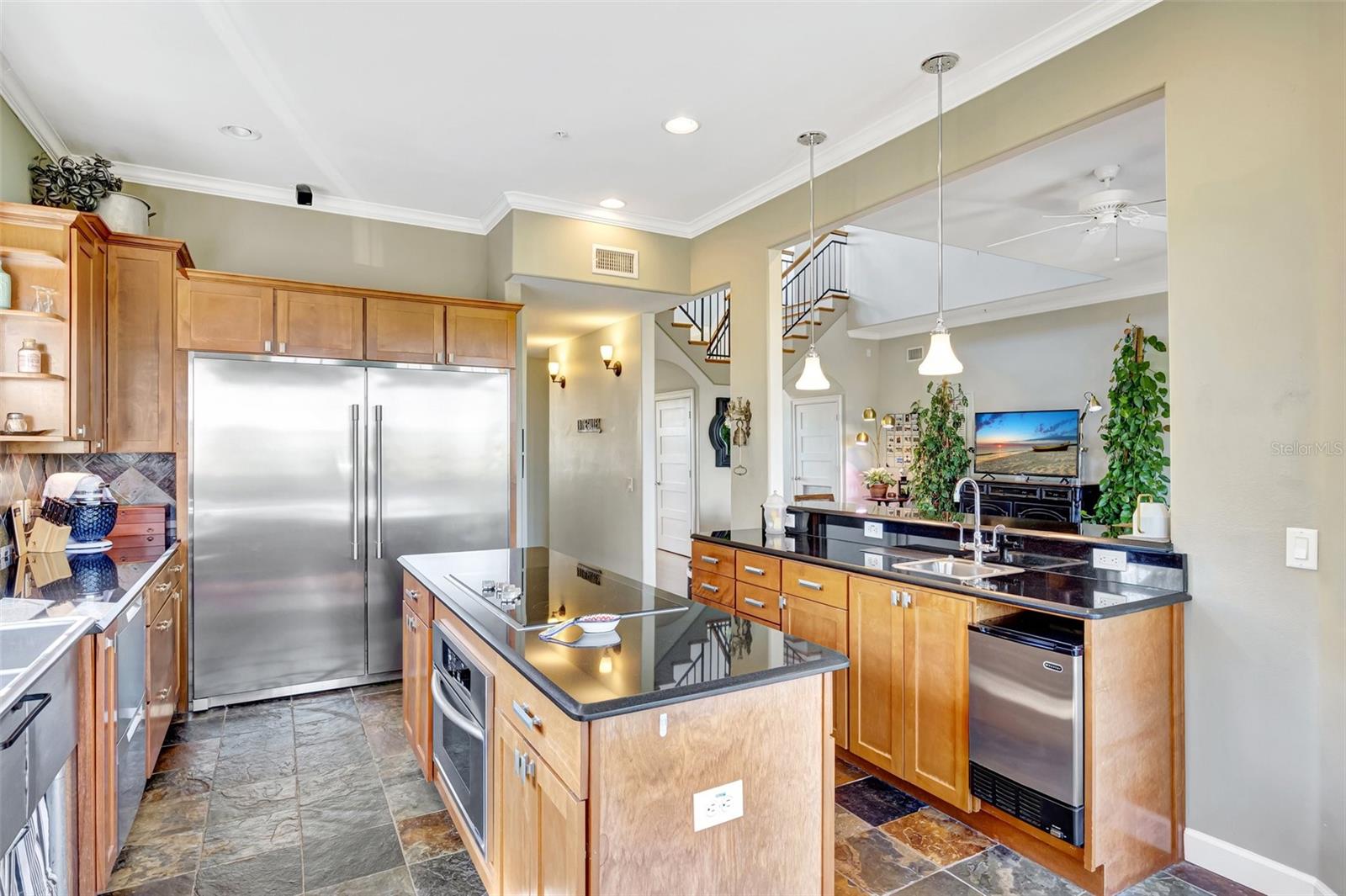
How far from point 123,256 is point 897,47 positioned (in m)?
3.71

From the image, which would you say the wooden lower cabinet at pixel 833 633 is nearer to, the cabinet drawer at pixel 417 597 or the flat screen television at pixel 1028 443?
the cabinet drawer at pixel 417 597

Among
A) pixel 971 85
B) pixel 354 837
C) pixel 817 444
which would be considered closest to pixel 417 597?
pixel 354 837

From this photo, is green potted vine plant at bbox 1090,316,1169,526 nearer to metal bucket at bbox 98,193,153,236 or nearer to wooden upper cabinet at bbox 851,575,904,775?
wooden upper cabinet at bbox 851,575,904,775

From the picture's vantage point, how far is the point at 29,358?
2828mm

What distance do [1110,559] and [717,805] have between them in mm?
1834

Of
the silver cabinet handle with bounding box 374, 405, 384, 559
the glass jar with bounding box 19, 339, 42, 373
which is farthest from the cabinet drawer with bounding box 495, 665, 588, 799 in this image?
the silver cabinet handle with bounding box 374, 405, 384, 559

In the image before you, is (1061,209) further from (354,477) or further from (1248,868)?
(354,477)

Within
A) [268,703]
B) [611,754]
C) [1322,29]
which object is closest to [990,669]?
[611,754]

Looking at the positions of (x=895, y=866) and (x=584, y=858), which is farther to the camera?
(x=895, y=866)

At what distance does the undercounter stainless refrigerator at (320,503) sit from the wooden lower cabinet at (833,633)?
2085 mm

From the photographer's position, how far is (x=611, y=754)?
56.0 inches

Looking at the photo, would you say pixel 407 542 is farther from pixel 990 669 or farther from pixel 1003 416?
pixel 1003 416

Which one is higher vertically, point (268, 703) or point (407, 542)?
point (407, 542)

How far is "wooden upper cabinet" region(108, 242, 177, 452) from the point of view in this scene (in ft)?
11.6
